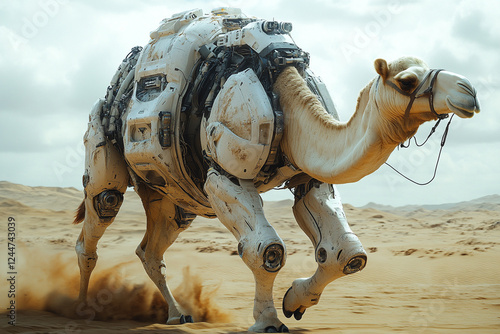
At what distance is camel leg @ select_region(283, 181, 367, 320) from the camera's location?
6.95 m

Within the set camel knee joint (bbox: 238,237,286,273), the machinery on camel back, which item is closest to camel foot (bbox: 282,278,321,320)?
camel knee joint (bbox: 238,237,286,273)

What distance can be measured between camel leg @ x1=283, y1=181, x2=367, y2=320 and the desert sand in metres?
0.51

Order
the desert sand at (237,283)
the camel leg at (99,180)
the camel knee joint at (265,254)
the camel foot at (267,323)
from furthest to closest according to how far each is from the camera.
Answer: the camel leg at (99,180), the desert sand at (237,283), the camel foot at (267,323), the camel knee joint at (265,254)

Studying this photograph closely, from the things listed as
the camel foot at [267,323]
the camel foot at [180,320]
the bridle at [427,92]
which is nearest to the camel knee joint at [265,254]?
the camel foot at [267,323]

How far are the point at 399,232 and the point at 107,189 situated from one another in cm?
1684

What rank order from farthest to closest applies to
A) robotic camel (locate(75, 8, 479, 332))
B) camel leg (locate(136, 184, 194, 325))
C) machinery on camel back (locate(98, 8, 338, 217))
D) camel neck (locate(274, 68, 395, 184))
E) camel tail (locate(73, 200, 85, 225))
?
camel tail (locate(73, 200, 85, 225)) → camel leg (locate(136, 184, 194, 325)) → machinery on camel back (locate(98, 8, 338, 217)) → camel neck (locate(274, 68, 395, 184)) → robotic camel (locate(75, 8, 479, 332))

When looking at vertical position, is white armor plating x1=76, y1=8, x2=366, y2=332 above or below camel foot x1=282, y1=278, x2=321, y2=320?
above

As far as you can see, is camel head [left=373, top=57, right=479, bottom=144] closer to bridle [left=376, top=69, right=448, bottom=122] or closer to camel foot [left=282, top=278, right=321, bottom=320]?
bridle [left=376, top=69, right=448, bottom=122]

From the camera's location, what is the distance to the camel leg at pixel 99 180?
9.05 meters

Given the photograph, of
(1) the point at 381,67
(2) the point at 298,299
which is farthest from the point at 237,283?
(1) the point at 381,67

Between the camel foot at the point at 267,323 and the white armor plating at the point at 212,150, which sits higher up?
the white armor plating at the point at 212,150

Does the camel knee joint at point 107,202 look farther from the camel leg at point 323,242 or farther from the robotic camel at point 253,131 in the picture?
the camel leg at point 323,242

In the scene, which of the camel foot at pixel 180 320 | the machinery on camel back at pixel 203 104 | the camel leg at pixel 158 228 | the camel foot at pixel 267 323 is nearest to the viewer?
the camel foot at pixel 267 323

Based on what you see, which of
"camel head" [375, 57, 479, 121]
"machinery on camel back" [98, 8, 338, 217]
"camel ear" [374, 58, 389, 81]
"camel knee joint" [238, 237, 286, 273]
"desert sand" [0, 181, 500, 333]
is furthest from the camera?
"desert sand" [0, 181, 500, 333]
